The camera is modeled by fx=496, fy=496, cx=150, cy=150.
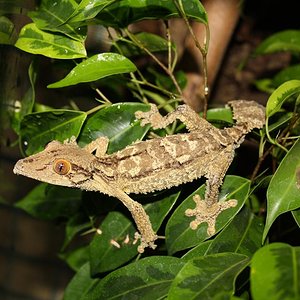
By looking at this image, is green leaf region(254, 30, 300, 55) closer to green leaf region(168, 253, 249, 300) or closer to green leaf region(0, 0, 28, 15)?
green leaf region(0, 0, 28, 15)

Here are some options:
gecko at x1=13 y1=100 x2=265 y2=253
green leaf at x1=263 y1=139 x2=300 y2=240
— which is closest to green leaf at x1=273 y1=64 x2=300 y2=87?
gecko at x1=13 y1=100 x2=265 y2=253

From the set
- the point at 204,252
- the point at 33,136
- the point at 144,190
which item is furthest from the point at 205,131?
the point at 33,136

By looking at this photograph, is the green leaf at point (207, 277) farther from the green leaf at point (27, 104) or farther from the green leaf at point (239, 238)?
the green leaf at point (27, 104)

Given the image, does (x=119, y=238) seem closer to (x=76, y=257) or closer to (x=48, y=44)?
(x=76, y=257)

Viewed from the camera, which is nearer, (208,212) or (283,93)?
(283,93)

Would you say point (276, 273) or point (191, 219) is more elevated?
point (276, 273)

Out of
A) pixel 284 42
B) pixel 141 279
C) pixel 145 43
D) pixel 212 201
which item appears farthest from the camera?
pixel 284 42

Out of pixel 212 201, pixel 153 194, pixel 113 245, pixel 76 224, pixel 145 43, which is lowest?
pixel 76 224

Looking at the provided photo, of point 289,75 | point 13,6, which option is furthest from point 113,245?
point 289,75

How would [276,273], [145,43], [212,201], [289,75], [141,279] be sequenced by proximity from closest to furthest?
[276,273]
[141,279]
[212,201]
[145,43]
[289,75]
